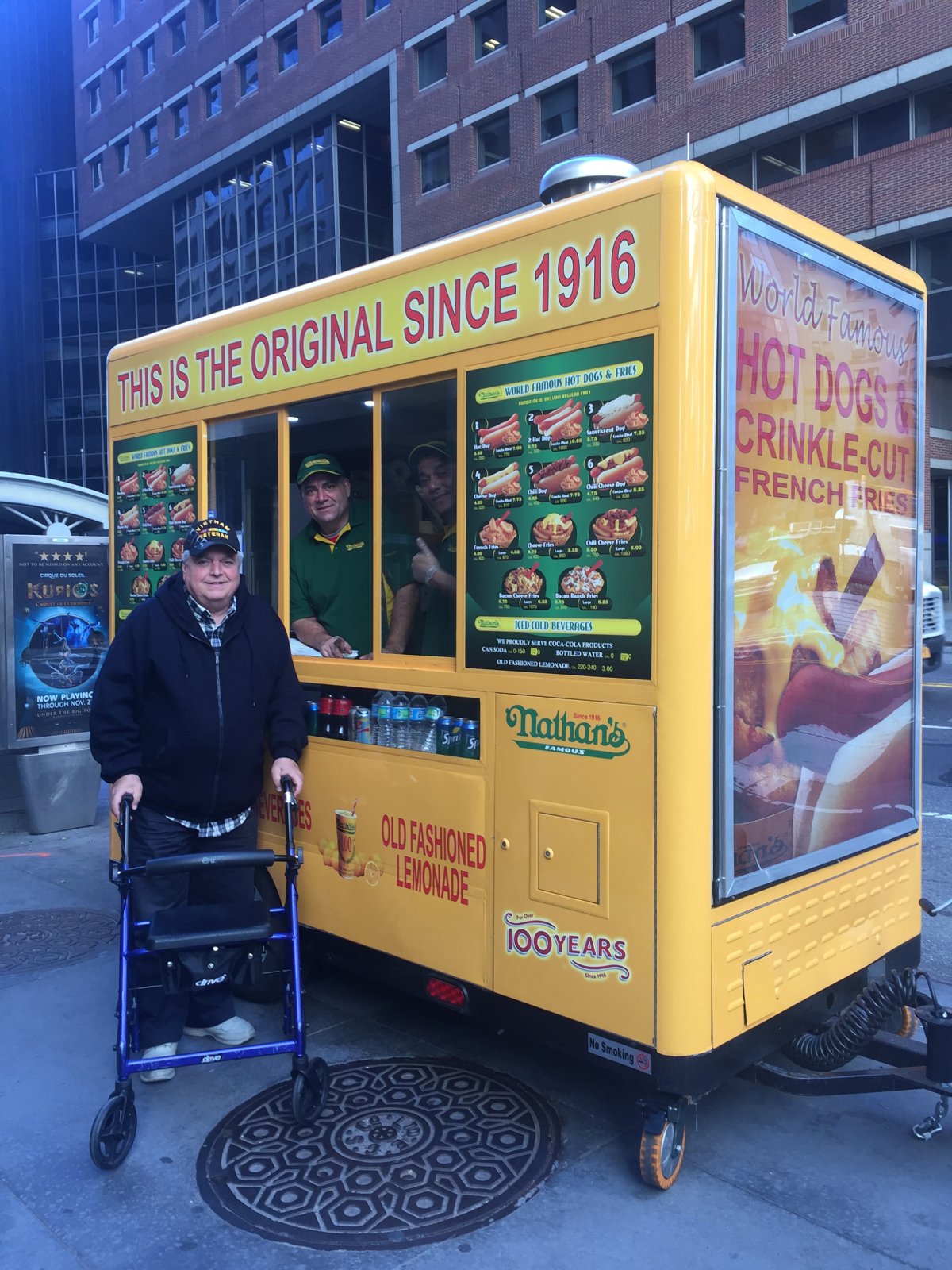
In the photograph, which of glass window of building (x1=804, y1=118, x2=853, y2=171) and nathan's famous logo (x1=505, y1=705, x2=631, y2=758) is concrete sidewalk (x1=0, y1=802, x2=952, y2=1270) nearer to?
nathan's famous logo (x1=505, y1=705, x2=631, y2=758)

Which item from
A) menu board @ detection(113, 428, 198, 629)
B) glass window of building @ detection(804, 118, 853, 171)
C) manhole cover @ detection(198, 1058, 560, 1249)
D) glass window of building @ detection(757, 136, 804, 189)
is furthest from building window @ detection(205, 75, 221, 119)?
manhole cover @ detection(198, 1058, 560, 1249)

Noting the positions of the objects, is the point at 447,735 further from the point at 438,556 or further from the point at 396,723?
the point at 438,556

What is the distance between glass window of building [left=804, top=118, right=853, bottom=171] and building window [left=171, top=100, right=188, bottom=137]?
25.2 meters

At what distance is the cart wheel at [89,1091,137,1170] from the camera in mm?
3223

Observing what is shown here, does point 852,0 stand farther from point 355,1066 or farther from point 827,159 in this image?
point 355,1066

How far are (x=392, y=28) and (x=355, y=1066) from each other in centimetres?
3327

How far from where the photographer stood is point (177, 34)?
39.6 metres

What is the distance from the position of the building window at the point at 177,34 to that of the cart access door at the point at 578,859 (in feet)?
143

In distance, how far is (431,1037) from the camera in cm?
427

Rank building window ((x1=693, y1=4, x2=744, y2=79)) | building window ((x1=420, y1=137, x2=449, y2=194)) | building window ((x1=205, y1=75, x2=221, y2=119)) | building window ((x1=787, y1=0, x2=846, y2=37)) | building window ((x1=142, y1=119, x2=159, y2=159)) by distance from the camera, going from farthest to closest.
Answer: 1. building window ((x1=142, y1=119, x2=159, y2=159))
2. building window ((x1=205, y1=75, x2=221, y2=119))
3. building window ((x1=420, y1=137, x2=449, y2=194))
4. building window ((x1=693, y1=4, x2=744, y2=79))
5. building window ((x1=787, y1=0, x2=846, y2=37))

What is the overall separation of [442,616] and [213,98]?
40179 mm

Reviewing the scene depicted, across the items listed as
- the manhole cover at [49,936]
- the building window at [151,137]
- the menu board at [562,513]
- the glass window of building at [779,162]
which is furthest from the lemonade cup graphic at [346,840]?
the building window at [151,137]

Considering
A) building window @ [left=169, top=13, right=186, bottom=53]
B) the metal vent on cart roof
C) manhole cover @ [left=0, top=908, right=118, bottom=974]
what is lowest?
manhole cover @ [left=0, top=908, right=118, bottom=974]

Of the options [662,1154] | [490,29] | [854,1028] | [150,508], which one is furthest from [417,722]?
[490,29]
